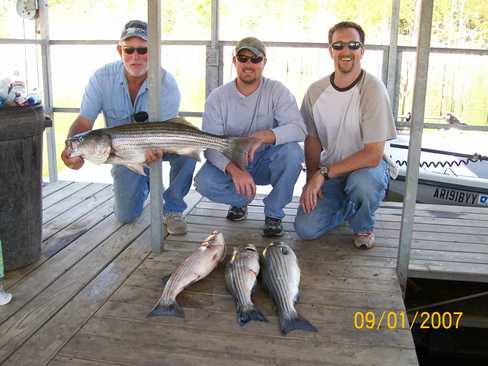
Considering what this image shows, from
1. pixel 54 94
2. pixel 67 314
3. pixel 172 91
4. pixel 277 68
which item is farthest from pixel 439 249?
pixel 54 94

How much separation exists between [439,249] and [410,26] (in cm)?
549

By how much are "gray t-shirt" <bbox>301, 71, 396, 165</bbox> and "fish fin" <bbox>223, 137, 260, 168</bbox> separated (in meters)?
0.62

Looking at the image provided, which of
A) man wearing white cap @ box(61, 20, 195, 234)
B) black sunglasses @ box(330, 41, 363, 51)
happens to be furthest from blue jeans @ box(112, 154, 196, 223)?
black sunglasses @ box(330, 41, 363, 51)

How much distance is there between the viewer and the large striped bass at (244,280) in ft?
8.74

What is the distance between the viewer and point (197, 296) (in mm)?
2930

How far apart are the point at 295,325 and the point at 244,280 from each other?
43 cm

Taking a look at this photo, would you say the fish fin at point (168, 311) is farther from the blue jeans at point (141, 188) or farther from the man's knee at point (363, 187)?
the man's knee at point (363, 187)

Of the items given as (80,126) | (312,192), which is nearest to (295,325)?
(312,192)

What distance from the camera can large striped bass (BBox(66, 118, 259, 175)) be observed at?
3207mm

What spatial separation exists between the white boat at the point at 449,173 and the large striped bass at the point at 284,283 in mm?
3359

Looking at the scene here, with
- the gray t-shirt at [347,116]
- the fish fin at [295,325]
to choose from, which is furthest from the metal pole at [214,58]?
the fish fin at [295,325]

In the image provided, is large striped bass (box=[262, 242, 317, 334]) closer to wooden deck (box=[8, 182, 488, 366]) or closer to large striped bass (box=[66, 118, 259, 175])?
wooden deck (box=[8, 182, 488, 366])

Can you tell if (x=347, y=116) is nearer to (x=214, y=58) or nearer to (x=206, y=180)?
(x=206, y=180)

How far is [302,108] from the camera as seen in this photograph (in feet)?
13.0
